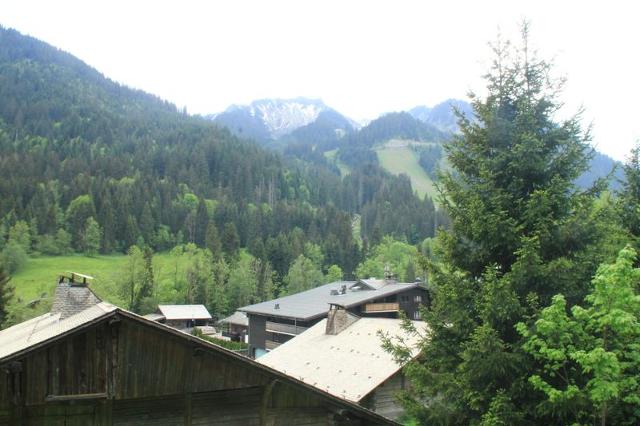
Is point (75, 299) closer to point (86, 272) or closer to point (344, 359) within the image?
point (344, 359)

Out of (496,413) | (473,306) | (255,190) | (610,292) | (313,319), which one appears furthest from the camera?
(255,190)

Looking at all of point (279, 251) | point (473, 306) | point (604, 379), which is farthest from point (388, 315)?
point (279, 251)

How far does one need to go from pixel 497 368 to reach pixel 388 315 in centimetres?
4265

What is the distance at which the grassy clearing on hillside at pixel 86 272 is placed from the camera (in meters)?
76.9

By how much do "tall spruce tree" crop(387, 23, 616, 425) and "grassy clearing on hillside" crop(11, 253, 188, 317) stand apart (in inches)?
2449

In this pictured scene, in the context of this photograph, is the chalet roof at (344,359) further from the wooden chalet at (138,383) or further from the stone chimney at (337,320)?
the wooden chalet at (138,383)

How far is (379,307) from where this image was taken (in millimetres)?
52250

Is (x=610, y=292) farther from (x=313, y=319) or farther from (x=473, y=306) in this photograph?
(x=313, y=319)

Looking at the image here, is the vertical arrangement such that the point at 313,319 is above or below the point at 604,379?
below

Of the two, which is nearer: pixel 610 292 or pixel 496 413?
pixel 610 292

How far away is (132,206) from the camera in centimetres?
13475

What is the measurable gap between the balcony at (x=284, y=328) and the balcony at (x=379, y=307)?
6.52 meters

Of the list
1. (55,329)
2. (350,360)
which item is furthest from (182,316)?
(55,329)

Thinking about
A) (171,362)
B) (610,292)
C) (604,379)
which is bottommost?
(171,362)
